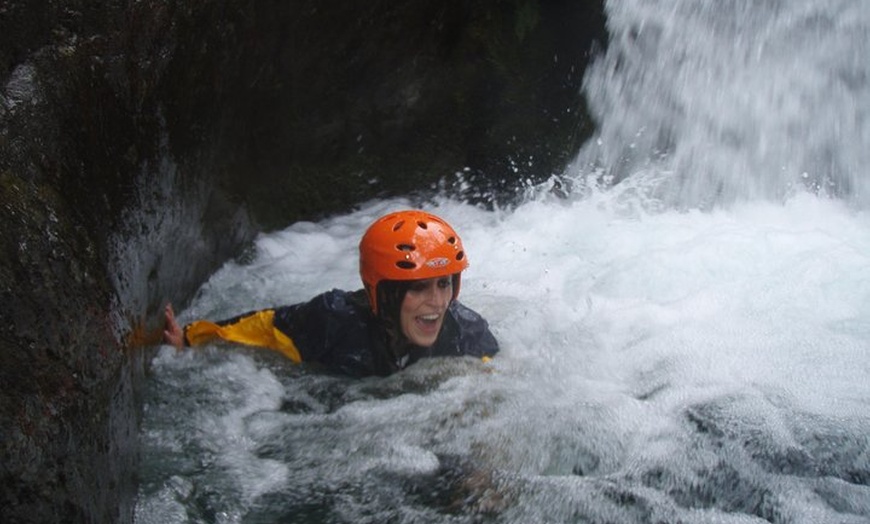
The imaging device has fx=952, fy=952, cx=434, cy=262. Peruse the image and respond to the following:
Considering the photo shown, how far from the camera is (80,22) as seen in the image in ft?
13.6

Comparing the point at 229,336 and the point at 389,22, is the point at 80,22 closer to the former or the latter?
the point at 229,336

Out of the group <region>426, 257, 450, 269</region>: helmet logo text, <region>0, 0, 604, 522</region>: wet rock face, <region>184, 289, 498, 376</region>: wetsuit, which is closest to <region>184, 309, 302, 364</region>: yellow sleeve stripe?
<region>184, 289, 498, 376</region>: wetsuit

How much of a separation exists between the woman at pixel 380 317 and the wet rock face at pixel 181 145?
585mm

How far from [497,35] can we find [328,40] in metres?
1.85

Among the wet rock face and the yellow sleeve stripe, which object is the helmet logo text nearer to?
the yellow sleeve stripe

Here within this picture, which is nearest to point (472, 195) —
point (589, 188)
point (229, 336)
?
point (589, 188)

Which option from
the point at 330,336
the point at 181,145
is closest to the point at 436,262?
the point at 330,336

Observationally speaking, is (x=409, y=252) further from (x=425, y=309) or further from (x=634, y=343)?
(x=634, y=343)

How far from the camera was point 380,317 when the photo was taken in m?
5.06

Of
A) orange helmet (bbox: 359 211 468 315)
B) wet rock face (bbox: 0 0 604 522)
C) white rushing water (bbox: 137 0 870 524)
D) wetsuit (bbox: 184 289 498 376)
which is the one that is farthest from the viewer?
wetsuit (bbox: 184 289 498 376)

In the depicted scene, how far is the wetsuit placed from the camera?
16.5 ft

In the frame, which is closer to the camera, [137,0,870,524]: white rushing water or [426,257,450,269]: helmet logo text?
[137,0,870,524]: white rushing water

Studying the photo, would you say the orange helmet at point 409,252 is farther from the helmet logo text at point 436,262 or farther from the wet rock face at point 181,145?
the wet rock face at point 181,145

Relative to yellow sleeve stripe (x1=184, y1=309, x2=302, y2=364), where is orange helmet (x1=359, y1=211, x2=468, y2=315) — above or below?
above
